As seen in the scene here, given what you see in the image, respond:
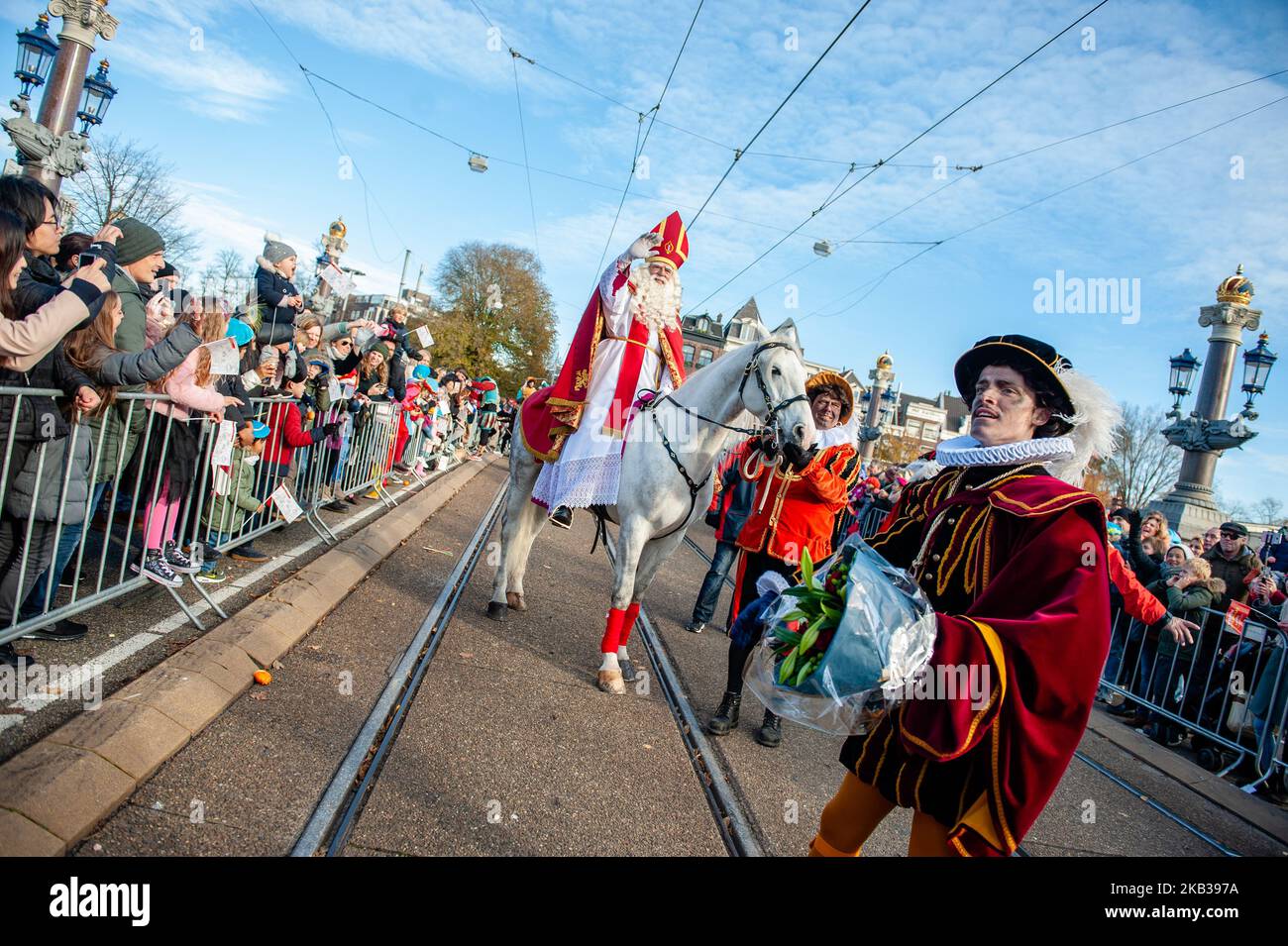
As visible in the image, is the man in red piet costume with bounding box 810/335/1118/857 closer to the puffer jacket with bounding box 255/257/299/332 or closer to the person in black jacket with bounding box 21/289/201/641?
the person in black jacket with bounding box 21/289/201/641

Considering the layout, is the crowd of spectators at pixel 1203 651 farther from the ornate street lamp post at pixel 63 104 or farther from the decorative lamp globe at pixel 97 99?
the decorative lamp globe at pixel 97 99

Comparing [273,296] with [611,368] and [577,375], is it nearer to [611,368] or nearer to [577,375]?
[577,375]

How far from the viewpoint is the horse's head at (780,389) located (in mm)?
4676

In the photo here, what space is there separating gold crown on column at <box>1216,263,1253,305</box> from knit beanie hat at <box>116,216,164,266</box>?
55.7 ft

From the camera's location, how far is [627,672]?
5668 millimetres

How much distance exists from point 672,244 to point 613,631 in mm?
3109

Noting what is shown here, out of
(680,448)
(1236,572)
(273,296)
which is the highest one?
(273,296)

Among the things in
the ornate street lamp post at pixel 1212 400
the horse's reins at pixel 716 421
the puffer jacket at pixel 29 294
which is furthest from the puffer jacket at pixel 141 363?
the ornate street lamp post at pixel 1212 400

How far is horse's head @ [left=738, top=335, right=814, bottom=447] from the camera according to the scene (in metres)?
4.68

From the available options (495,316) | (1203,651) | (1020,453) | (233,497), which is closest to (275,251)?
(233,497)

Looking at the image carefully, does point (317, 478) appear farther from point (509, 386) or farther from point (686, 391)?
point (509, 386)

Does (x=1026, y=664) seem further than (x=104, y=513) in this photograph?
No
